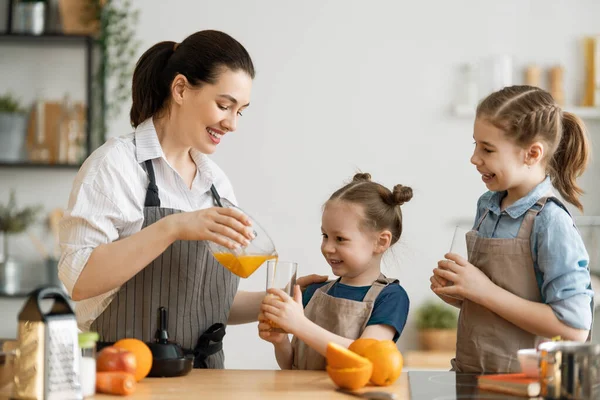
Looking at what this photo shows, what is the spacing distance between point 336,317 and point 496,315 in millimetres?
383

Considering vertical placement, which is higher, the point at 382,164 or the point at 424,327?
the point at 382,164

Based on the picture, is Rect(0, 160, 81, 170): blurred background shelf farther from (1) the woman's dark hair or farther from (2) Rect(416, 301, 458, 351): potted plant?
(1) the woman's dark hair

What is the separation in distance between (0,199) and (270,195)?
1495 millimetres

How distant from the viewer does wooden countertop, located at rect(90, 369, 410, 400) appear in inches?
57.4

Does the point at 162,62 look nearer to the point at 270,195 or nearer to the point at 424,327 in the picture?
the point at 270,195

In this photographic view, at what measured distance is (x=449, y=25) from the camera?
13.4 feet

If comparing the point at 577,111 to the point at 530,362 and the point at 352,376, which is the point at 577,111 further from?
the point at 352,376

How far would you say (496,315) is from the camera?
1.72 metres

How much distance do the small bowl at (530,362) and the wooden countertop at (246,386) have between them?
228 mm

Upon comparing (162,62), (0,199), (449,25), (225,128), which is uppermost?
(449,25)

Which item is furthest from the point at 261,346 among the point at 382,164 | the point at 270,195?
the point at 382,164

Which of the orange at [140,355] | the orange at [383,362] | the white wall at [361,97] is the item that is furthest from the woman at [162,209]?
the white wall at [361,97]

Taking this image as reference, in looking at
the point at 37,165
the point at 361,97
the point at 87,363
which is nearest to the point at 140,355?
the point at 87,363

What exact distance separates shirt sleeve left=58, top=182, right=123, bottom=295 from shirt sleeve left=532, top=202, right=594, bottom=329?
37.6 inches
